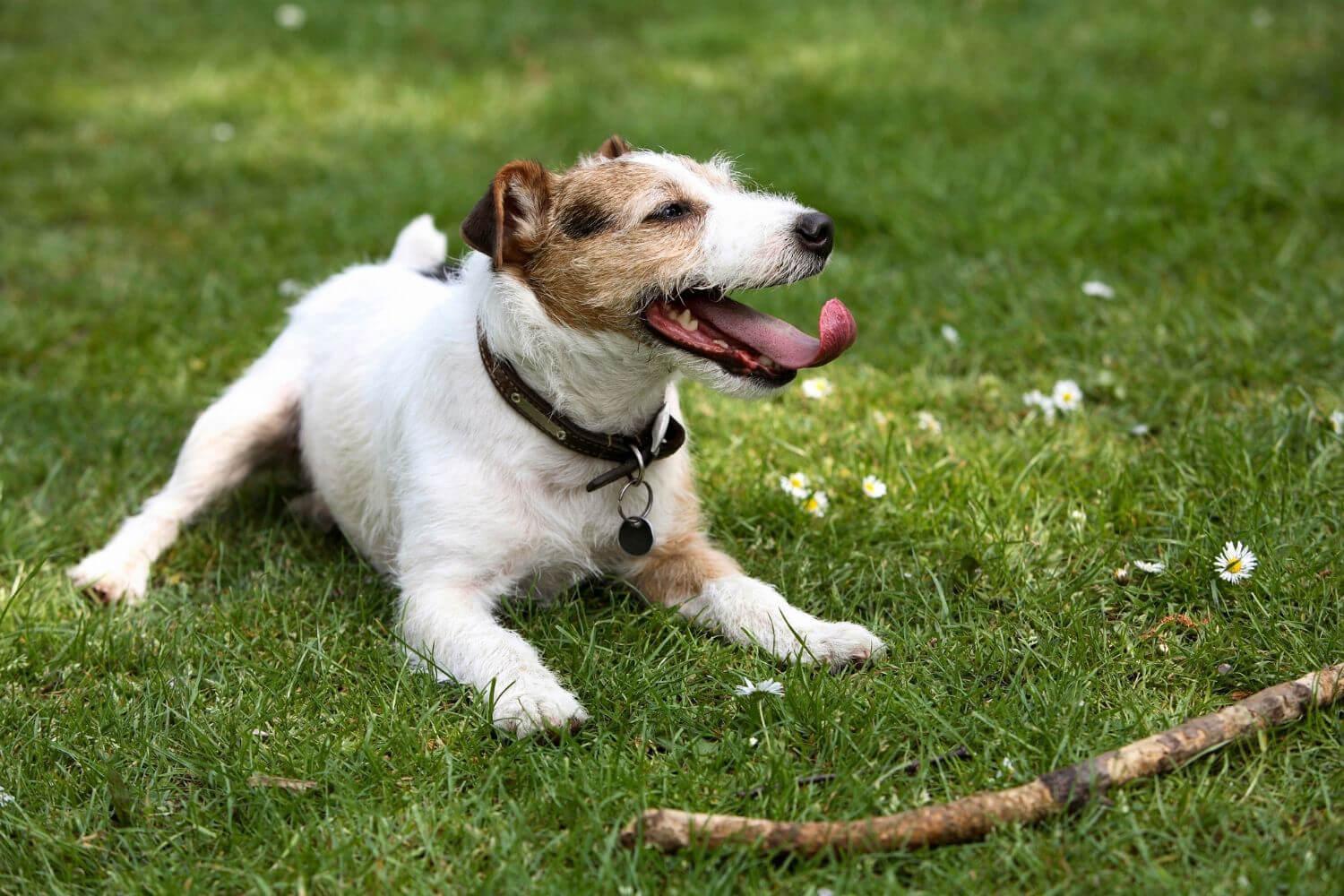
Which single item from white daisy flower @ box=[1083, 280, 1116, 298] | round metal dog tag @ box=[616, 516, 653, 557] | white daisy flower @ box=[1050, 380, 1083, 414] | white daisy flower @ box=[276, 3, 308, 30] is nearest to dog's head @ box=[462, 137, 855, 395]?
round metal dog tag @ box=[616, 516, 653, 557]

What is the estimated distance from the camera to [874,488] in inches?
155

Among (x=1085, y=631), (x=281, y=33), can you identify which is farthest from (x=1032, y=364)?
(x=281, y=33)

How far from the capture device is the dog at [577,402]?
321 cm

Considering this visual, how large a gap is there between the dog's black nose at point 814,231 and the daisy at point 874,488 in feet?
3.12

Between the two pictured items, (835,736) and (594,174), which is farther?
(594,174)

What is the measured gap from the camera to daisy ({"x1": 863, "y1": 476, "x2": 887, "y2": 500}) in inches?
154

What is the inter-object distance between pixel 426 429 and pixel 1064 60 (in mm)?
6078

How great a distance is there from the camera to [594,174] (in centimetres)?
346

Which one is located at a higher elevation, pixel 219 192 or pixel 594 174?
pixel 594 174

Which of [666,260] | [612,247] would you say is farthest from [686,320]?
[612,247]

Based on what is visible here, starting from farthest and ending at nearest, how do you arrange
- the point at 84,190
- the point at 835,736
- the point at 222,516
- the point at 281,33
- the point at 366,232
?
1. the point at 281,33
2. the point at 84,190
3. the point at 366,232
4. the point at 222,516
5. the point at 835,736

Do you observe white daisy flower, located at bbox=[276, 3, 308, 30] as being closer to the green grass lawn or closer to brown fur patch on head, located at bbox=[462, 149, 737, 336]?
the green grass lawn

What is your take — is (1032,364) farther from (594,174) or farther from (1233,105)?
(1233,105)

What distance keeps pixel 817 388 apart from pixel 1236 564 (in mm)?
1687
